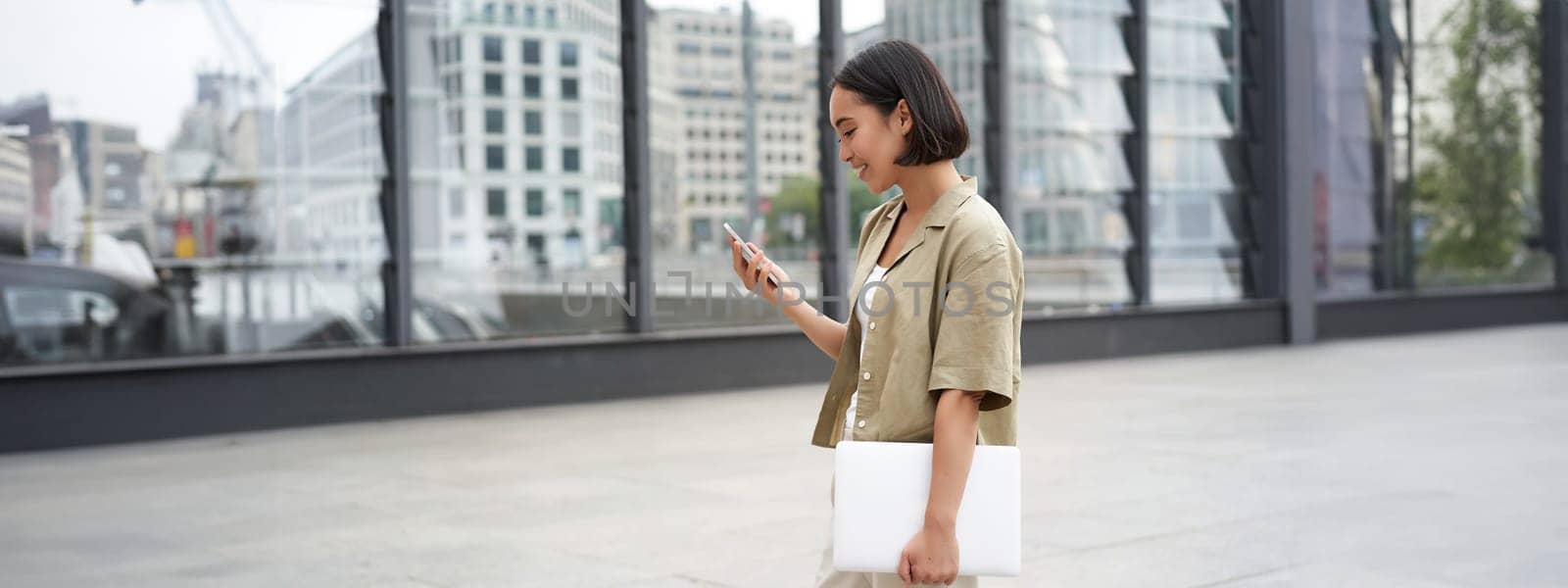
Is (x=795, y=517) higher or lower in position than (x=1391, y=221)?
lower

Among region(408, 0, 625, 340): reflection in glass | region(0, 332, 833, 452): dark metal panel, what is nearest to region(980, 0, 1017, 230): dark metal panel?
region(0, 332, 833, 452): dark metal panel

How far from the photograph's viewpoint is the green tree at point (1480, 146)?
63.1 feet

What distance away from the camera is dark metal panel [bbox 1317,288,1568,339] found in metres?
18.0

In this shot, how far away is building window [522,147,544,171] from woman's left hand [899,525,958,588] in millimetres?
9985

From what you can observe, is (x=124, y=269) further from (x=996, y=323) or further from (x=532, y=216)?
(x=996, y=323)

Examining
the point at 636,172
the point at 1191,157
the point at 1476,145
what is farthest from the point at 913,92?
the point at 1476,145

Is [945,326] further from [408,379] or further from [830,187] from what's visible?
[830,187]

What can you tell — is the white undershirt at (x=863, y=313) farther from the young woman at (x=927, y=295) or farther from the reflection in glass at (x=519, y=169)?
the reflection in glass at (x=519, y=169)

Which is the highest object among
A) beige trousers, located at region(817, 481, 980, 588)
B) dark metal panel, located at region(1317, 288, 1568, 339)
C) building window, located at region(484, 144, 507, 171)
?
building window, located at region(484, 144, 507, 171)

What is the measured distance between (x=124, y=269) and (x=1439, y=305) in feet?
52.0

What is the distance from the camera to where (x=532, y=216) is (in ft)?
39.1

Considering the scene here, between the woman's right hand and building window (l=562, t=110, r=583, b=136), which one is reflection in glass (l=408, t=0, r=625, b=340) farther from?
the woman's right hand

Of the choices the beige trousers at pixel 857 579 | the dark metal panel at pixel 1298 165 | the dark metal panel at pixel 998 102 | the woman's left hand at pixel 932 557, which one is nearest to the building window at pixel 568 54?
the dark metal panel at pixel 998 102

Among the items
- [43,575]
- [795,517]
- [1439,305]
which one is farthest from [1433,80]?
[43,575]
